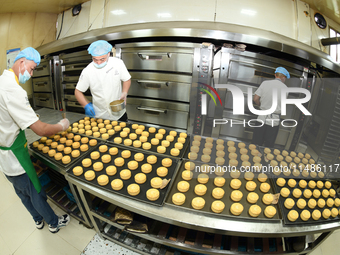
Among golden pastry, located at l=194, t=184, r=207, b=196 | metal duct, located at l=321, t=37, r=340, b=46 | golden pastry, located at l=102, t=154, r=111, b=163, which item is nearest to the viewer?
golden pastry, located at l=194, t=184, r=207, b=196

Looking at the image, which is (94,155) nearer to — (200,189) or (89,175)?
(89,175)

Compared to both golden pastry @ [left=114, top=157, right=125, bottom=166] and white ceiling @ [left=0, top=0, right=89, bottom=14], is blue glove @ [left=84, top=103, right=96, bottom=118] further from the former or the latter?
white ceiling @ [left=0, top=0, right=89, bottom=14]

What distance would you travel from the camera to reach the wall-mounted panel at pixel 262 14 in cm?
217

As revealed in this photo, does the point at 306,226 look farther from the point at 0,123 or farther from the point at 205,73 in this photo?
the point at 0,123

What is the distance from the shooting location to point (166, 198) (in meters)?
0.85

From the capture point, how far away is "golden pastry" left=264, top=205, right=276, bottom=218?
77cm

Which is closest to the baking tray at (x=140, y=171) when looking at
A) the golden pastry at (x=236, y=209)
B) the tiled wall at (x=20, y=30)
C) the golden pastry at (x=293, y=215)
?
the golden pastry at (x=236, y=209)

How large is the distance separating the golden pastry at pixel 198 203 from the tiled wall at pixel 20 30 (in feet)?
12.9

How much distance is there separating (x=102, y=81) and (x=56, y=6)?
256 cm

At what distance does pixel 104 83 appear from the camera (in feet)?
6.50

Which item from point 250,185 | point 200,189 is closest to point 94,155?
point 200,189

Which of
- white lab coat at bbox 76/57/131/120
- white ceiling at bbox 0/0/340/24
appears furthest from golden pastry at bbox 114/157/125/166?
white ceiling at bbox 0/0/340/24

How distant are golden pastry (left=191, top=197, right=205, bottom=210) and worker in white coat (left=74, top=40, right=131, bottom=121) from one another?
5.67 ft

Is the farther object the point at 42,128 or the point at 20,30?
the point at 20,30
